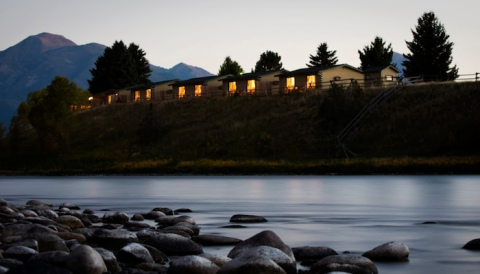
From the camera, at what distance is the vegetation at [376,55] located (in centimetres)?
13251

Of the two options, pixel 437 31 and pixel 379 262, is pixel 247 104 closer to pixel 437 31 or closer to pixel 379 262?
pixel 437 31

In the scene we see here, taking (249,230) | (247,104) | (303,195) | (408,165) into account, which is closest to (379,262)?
(249,230)

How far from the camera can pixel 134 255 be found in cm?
1203

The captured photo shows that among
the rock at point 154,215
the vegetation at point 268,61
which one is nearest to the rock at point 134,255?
the rock at point 154,215

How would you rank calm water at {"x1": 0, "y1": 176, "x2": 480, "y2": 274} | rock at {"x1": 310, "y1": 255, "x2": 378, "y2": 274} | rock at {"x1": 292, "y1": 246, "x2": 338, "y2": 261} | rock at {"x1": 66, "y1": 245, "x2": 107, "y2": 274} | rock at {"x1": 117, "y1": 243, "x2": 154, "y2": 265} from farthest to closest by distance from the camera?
calm water at {"x1": 0, "y1": 176, "x2": 480, "y2": 274} < rock at {"x1": 292, "y1": 246, "x2": 338, "y2": 261} < rock at {"x1": 117, "y1": 243, "x2": 154, "y2": 265} < rock at {"x1": 310, "y1": 255, "x2": 378, "y2": 274} < rock at {"x1": 66, "y1": 245, "x2": 107, "y2": 274}

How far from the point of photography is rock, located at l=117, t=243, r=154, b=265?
12016 mm

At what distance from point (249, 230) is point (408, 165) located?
1860 inches

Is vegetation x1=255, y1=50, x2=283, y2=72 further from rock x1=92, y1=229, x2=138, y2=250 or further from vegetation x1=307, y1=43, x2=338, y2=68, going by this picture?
rock x1=92, y1=229, x2=138, y2=250

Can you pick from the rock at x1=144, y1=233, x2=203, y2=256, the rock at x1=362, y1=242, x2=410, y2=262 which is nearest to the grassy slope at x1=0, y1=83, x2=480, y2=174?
the rock at x1=362, y1=242, x2=410, y2=262

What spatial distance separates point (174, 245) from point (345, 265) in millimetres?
3856

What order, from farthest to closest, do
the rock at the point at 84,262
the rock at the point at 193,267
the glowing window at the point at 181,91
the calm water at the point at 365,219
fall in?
1. the glowing window at the point at 181,91
2. the calm water at the point at 365,219
3. the rock at the point at 193,267
4. the rock at the point at 84,262

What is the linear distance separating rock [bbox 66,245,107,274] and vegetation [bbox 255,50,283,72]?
149 meters

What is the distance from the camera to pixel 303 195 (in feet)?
127

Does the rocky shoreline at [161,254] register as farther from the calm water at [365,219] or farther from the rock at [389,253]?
the calm water at [365,219]
